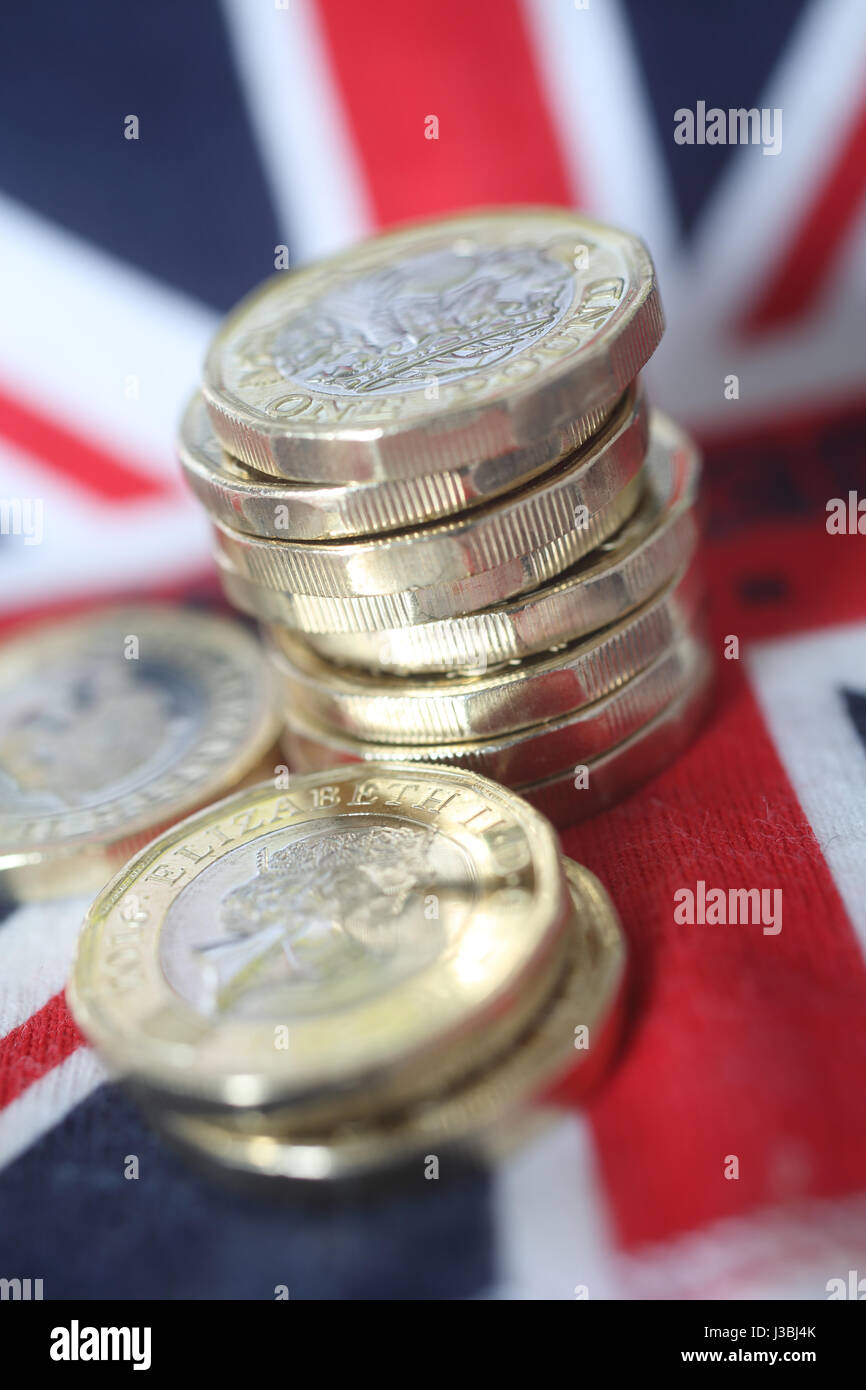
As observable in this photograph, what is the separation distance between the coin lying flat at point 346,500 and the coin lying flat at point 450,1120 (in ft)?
1.47

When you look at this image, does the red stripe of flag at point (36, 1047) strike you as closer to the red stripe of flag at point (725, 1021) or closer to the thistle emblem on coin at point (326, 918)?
the thistle emblem on coin at point (326, 918)

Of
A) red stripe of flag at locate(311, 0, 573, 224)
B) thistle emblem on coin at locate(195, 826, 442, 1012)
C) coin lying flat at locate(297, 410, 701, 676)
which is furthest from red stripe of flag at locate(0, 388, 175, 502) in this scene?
thistle emblem on coin at locate(195, 826, 442, 1012)

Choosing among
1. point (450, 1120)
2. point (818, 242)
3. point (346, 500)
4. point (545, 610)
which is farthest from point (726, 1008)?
point (818, 242)

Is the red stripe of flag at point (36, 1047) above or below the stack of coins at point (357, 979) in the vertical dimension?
below

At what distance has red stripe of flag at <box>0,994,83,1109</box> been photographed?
1.27 meters

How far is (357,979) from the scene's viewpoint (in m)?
1.10

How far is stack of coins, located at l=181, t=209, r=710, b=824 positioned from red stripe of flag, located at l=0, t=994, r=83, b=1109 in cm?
39

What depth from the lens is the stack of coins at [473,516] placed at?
47.8 inches

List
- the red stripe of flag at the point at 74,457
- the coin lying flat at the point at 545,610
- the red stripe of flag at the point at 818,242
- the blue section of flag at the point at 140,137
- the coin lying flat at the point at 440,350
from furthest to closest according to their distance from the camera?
1. the red stripe of flag at the point at 74,457
2. the red stripe of flag at the point at 818,242
3. the blue section of flag at the point at 140,137
4. the coin lying flat at the point at 545,610
5. the coin lying flat at the point at 440,350

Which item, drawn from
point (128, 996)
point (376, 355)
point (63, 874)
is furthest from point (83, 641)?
point (128, 996)

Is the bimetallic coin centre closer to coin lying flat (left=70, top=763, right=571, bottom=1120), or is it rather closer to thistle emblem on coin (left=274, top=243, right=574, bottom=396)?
coin lying flat (left=70, top=763, right=571, bottom=1120)

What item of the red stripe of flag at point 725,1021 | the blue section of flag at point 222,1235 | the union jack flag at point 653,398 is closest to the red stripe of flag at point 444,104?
the union jack flag at point 653,398

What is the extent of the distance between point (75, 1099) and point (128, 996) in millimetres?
174
